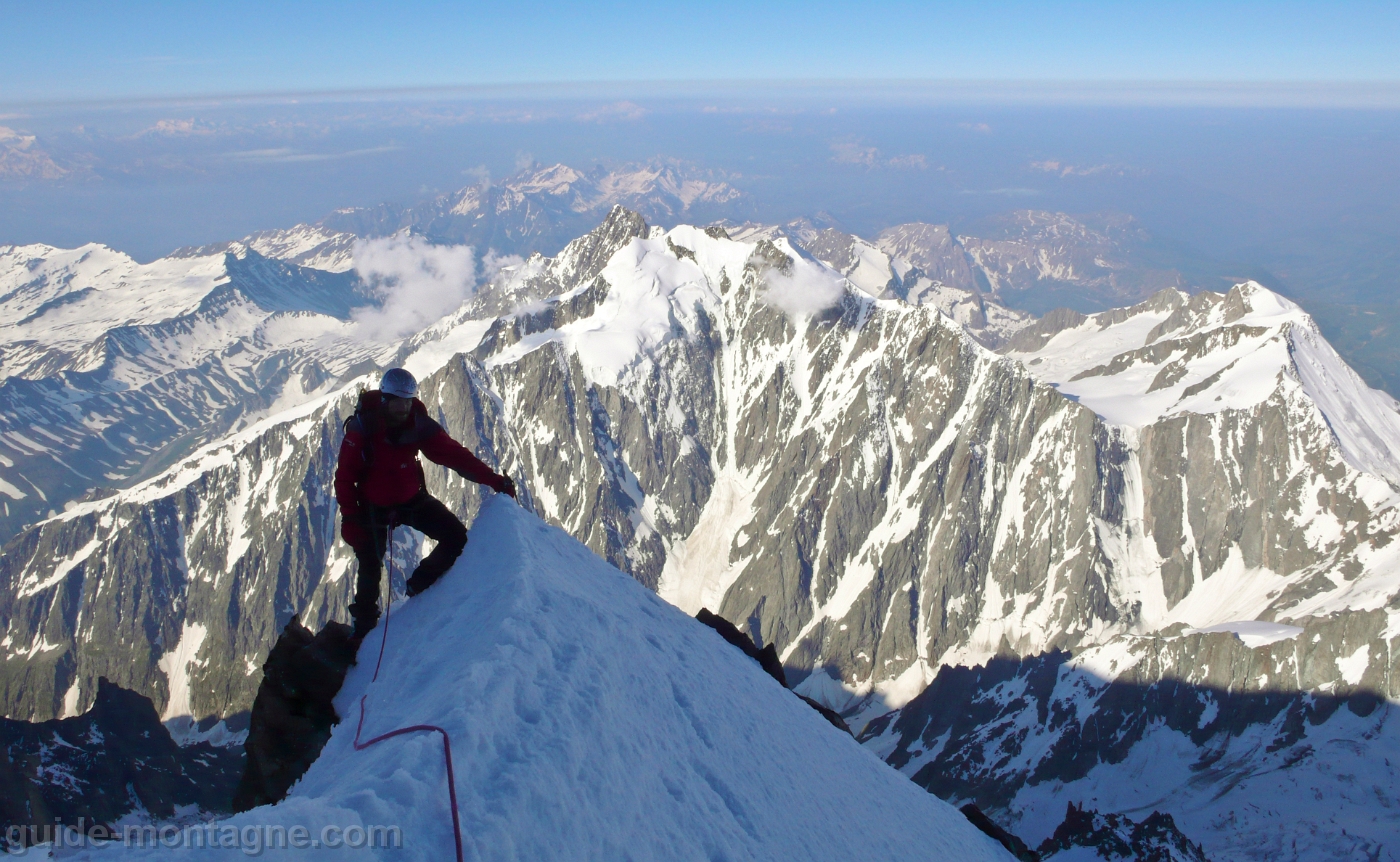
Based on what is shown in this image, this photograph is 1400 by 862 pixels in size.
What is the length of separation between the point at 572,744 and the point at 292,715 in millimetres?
9147

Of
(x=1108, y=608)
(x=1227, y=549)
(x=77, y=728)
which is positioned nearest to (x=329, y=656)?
(x=77, y=728)

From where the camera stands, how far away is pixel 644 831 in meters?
9.23

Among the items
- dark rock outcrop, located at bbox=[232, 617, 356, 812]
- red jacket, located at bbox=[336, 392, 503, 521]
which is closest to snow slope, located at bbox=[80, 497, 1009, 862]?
dark rock outcrop, located at bbox=[232, 617, 356, 812]

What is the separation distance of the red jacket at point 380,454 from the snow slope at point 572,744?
221cm

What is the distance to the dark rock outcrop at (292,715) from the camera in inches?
547

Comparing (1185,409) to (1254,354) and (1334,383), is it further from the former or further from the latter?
(1334,383)

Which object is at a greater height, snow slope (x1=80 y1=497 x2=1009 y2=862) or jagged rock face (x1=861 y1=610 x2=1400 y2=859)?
snow slope (x1=80 y1=497 x2=1009 y2=862)

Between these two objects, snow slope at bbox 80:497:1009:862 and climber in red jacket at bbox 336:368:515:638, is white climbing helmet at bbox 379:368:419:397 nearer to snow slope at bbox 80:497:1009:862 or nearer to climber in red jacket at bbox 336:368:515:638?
climber in red jacket at bbox 336:368:515:638

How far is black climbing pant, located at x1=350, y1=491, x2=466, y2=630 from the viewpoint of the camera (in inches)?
560

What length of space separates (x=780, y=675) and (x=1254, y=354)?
217491mm

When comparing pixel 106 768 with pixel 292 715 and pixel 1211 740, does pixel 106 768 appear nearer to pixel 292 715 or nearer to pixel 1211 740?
pixel 292 715

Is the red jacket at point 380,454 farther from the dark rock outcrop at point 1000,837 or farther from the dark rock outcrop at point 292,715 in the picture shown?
the dark rock outcrop at point 1000,837

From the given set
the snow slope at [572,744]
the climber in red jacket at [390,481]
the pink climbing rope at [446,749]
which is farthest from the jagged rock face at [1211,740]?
the pink climbing rope at [446,749]

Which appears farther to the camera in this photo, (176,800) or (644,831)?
(176,800)
